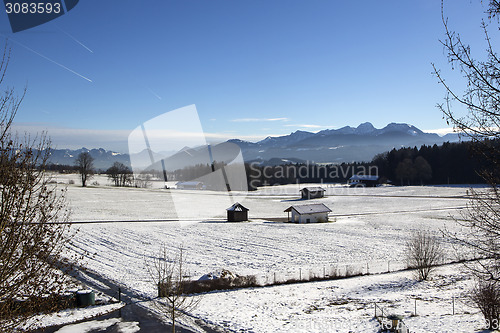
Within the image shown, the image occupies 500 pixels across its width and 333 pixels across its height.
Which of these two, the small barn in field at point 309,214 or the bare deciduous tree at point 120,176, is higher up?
the bare deciduous tree at point 120,176

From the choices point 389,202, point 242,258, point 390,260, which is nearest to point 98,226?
point 242,258

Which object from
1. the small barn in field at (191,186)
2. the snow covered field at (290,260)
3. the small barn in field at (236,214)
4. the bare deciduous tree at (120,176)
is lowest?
the snow covered field at (290,260)

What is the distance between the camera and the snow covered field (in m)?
17.3

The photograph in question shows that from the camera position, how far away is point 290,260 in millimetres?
30797

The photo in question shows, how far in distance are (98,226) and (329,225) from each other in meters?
32.1

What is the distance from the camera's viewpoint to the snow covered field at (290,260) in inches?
683

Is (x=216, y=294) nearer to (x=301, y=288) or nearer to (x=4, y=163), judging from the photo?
(x=301, y=288)

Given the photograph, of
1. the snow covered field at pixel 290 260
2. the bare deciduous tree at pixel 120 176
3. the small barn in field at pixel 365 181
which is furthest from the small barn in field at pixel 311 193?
the bare deciduous tree at pixel 120 176

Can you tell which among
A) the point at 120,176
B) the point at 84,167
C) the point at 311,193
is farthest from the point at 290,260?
the point at 120,176

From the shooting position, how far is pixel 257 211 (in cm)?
6900

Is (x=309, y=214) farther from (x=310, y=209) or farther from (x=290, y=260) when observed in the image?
(x=290, y=260)

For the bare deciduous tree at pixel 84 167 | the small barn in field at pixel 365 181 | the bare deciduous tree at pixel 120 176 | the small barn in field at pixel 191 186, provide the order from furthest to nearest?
1. the bare deciduous tree at pixel 120 176
2. the small barn in field at pixel 365 181
3. the small barn in field at pixel 191 186
4. the bare deciduous tree at pixel 84 167

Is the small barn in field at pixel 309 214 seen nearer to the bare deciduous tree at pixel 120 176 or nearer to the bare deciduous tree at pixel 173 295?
the bare deciduous tree at pixel 173 295

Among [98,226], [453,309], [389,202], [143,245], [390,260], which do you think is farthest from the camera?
[389,202]
